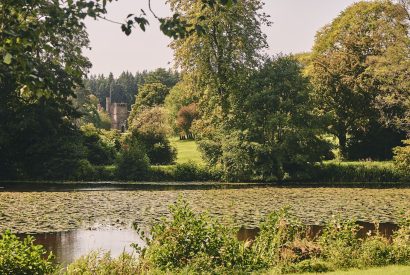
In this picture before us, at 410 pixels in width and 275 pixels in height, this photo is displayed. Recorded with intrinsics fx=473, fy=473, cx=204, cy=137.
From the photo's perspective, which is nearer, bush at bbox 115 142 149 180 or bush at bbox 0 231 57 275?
bush at bbox 0 231 57 275

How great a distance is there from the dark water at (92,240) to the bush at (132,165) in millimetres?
23595

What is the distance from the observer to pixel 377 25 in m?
44.1

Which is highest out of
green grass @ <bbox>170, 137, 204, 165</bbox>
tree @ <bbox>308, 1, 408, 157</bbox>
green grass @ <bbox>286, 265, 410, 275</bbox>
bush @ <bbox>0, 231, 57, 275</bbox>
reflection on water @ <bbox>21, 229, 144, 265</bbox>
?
tree @ <bbox>308, 1, 408, 157</bbox>

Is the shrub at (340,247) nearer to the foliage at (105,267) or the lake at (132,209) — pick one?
the lake at (132,209)

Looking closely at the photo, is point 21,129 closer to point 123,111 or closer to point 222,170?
point 222,170

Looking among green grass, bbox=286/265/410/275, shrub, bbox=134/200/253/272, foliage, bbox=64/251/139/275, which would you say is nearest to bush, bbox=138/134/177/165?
shrub, bbox=134/200/253/272

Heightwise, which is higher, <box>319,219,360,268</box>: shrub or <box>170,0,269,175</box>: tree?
<box>170,0,269,175</box>: tree

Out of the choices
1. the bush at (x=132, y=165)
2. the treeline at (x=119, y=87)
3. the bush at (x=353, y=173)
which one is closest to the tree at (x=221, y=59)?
the bush at (x=132, y=165)

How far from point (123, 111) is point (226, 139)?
85466 millimetres

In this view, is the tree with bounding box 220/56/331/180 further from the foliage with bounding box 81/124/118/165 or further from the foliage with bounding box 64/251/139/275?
the foliage with bounding box 64/251/139/275

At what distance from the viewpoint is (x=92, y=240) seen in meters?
14.9

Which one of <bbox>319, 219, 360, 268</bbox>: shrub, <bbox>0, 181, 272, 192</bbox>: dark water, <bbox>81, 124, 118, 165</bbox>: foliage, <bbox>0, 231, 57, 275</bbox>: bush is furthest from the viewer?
<bbox>81, 124, 118, 165</bbox>: foliage

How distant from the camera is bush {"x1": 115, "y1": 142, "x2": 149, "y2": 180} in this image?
3997cm

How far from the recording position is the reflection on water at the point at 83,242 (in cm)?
1319
